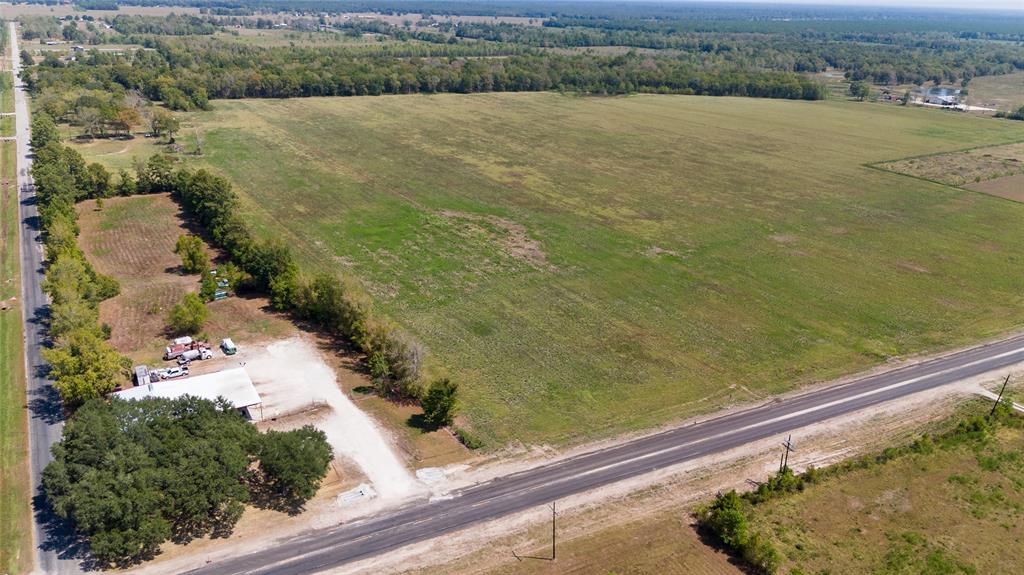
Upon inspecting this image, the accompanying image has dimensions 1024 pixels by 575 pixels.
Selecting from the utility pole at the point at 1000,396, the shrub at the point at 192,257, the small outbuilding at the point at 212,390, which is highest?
the shrub at the point at 192,257

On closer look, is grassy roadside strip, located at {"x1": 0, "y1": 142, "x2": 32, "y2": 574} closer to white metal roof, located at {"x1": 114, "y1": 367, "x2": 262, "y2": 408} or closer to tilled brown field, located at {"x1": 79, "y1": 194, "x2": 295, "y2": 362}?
white metal roof, located at {"x1": 114, "y1": 367, "x2": 262, "y2": 408}

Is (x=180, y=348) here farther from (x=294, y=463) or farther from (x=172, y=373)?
(x=294, y=463)

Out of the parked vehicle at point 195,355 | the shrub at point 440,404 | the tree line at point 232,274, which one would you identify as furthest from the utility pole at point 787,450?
the parked vehicle at point 195,355

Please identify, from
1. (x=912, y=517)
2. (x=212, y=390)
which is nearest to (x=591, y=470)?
(x=912, y=517)

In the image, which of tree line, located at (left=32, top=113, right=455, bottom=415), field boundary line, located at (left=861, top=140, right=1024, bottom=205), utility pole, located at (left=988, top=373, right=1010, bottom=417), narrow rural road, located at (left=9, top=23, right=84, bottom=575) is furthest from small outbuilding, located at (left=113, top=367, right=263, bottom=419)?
field boundary line, located at (left=861, top=140, right=1024, bottom=205)

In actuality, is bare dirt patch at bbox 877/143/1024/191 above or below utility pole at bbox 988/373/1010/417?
above

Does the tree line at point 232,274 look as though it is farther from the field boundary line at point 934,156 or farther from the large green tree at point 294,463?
the field boundary line at point 934,156
